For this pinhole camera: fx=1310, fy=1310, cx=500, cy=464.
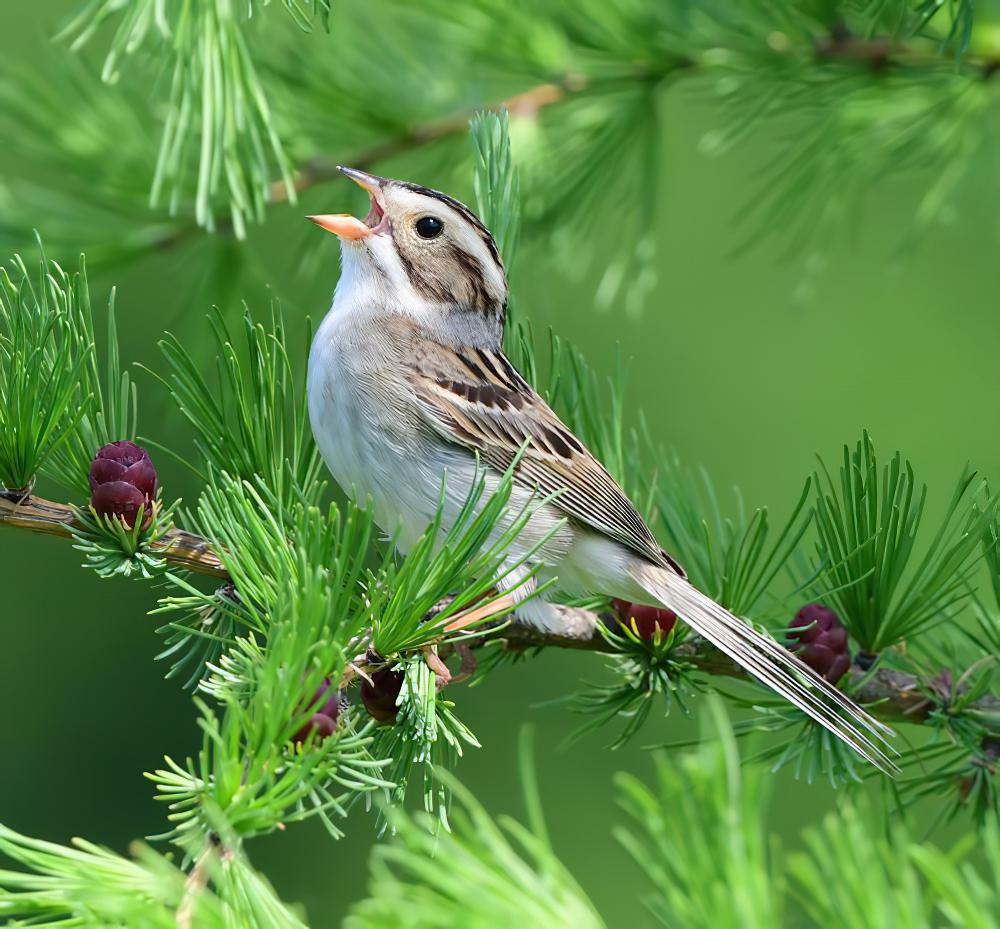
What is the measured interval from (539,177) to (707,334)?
8.11 feet

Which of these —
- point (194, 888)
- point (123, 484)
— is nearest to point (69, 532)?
point (123, 484)

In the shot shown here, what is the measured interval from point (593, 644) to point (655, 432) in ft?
10.1

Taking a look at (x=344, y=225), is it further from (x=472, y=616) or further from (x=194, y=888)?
(x=194, y=888)

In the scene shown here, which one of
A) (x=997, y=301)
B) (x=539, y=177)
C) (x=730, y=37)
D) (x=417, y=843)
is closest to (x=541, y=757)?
(x=997, y=301)

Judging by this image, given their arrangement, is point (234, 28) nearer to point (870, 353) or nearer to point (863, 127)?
point (863, 127)

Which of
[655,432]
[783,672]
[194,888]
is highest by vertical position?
[194,888]

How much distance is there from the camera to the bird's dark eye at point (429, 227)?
262 centimetres

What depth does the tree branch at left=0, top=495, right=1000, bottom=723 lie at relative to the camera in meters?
1.57

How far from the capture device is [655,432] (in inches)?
195

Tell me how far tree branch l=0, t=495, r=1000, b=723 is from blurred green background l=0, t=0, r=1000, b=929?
95.3 inches

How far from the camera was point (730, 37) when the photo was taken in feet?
7.58

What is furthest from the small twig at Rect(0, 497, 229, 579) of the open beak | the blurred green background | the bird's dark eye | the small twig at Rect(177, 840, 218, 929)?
the blurred green background

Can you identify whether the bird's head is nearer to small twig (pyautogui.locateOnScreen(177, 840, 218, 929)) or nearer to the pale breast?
the pale breast

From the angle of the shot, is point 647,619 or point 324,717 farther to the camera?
point 647,619
